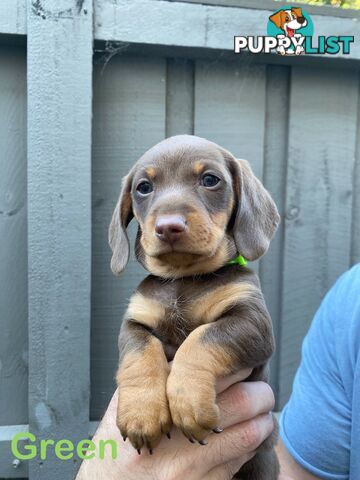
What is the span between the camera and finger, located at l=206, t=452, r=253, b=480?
5.65 feet

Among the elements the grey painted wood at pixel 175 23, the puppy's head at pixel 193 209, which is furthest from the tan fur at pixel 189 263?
the grey painted wood at pixel 175 23

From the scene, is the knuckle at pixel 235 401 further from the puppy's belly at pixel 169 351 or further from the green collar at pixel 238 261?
the green collar at pixel 238 261

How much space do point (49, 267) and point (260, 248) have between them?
997 mm

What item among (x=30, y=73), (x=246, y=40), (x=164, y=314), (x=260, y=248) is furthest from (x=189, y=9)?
(x=164, y=314)

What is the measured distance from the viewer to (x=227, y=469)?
5.80ft

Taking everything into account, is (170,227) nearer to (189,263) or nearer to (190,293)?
(189,263)

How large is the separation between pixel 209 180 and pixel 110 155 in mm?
762

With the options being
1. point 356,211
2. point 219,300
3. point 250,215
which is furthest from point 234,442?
point 356,211

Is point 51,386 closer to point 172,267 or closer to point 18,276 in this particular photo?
point 18,276

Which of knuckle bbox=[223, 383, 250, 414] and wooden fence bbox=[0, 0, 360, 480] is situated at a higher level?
wooden fence bbox=[0, 0, 360, 480]

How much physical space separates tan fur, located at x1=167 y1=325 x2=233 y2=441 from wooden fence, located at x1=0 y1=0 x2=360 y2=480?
0.92 m

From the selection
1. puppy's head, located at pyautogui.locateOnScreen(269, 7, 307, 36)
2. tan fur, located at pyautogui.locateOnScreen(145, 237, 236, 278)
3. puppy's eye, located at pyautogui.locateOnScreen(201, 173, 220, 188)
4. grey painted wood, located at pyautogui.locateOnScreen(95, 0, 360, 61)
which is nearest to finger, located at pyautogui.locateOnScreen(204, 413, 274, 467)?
tan fur, located at pyautogui.locateOnScreen(145, 237, 236, 278)

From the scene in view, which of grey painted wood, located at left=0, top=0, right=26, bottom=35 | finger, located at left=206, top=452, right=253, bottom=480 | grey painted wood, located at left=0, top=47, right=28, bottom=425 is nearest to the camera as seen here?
finger, located at left=206, top=452, right=253, bottom=480

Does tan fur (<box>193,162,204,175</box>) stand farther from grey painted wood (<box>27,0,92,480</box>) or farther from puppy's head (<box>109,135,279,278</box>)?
grey painted wood (<box>27,0,92,480</box>)
